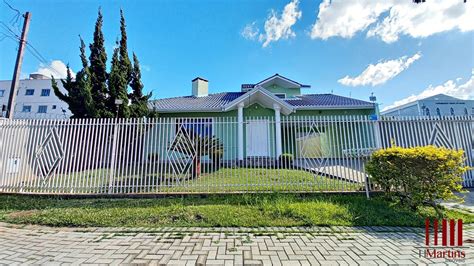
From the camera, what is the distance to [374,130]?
6.73m

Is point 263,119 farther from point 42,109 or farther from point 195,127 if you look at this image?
point 42,109

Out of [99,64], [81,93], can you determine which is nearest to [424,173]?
[81,93]

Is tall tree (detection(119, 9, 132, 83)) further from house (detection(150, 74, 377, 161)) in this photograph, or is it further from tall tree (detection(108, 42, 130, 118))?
house (detection(150, 74, 377, 161))

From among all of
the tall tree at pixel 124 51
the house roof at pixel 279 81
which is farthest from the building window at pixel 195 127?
the house roof at pixel 279 81

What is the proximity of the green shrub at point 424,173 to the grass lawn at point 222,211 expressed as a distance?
0.40 meters

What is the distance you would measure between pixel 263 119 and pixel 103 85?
883 cm

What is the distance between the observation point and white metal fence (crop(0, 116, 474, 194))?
6250 millimetres

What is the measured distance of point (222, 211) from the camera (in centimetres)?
486

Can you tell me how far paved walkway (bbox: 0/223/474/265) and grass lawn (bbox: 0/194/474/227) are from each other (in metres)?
0.29

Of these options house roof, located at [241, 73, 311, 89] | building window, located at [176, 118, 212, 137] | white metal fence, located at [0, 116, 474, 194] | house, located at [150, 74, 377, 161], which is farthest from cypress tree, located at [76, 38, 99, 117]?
house roof, located at [241, 73, 311, 89]

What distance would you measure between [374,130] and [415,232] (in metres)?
3.55

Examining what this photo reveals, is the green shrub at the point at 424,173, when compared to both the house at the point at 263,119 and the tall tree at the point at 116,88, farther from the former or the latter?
the tall tree at the point at 116,88

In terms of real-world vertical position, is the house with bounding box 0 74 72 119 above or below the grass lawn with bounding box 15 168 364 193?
above

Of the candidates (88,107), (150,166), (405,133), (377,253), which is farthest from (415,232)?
(88,107)
